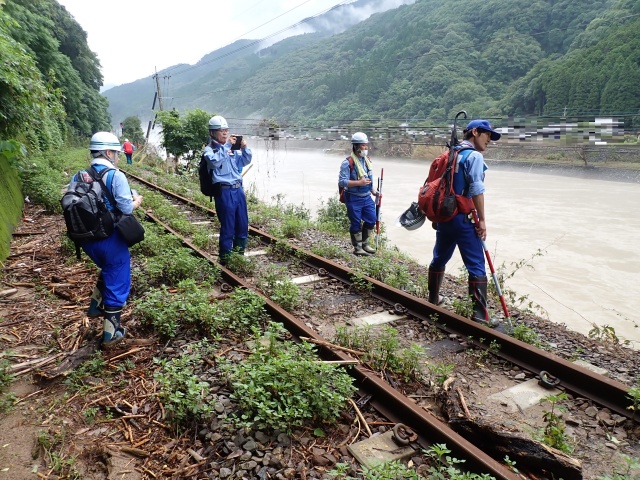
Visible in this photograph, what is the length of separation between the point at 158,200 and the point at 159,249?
486 centimetres

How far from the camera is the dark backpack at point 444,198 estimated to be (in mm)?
4375

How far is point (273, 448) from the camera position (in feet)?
8.87

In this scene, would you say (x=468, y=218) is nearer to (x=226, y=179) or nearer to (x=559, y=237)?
(x=226, y=179)

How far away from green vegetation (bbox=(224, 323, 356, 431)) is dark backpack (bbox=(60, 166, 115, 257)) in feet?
5.39

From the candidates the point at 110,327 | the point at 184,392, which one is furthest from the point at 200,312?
the point at 184,392

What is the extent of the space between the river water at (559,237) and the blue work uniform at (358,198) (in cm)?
289

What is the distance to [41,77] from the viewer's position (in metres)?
10.5

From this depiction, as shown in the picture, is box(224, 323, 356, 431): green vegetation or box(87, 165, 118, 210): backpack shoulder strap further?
box(87, 165, 118, 210): backpack shoulder strap

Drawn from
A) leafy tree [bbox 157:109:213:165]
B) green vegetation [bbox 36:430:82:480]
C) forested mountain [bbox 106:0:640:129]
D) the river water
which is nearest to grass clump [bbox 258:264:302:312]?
green vegetation [bbox 36:430:82:480]

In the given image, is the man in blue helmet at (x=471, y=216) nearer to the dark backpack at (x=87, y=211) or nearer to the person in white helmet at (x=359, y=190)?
the person in white helmet at (x=359, y=190)

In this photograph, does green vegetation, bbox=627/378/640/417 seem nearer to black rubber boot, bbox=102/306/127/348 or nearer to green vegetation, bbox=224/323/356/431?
green vegetation, bbox=224/323/356/431

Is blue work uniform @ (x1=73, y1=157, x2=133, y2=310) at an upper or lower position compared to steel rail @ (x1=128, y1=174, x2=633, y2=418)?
upper

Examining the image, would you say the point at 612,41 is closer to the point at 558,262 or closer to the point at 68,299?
the point at 558,262

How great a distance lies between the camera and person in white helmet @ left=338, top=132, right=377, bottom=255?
23.1 ft
